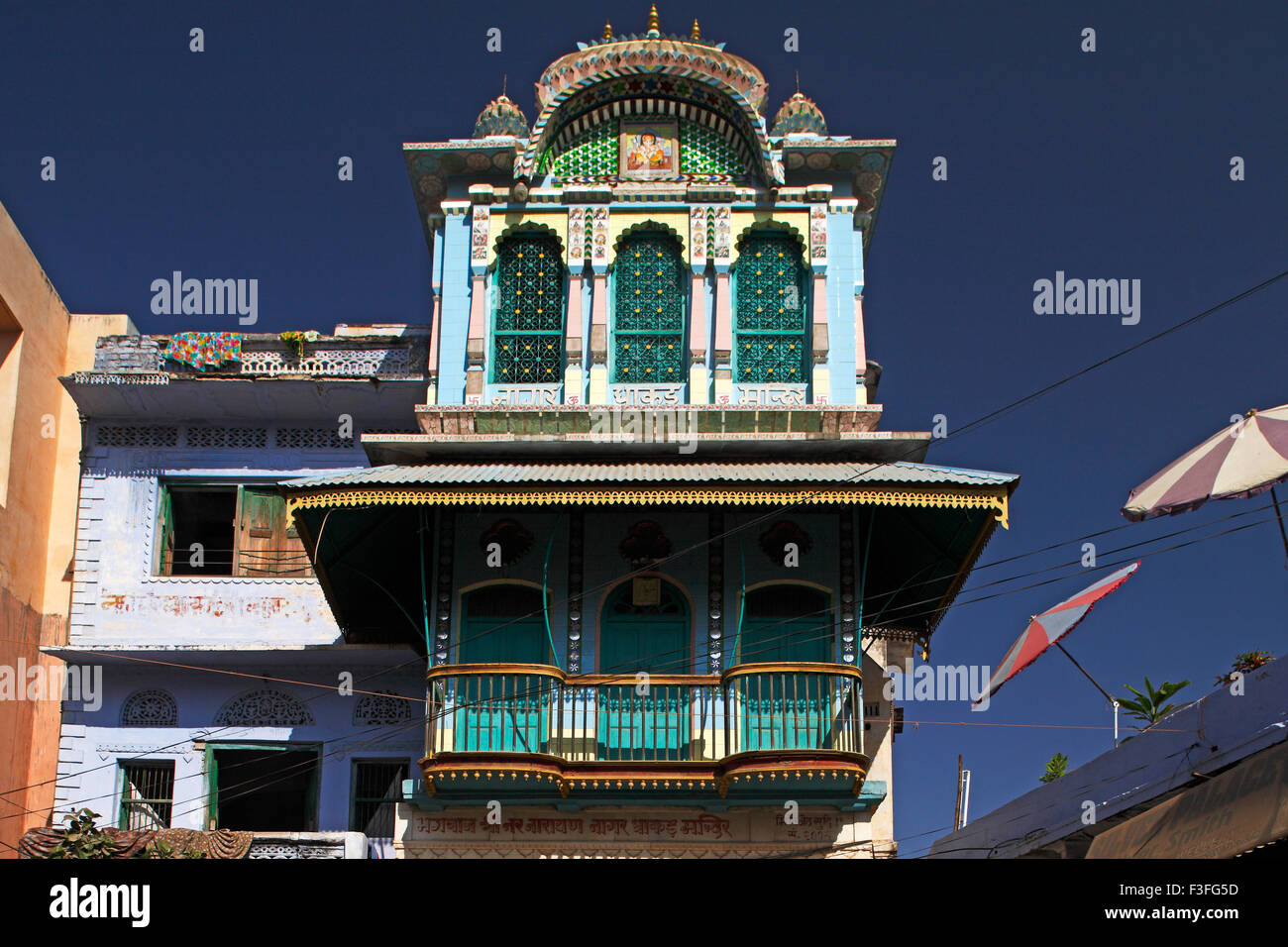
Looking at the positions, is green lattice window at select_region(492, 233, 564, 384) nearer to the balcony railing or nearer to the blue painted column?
the blue painted column

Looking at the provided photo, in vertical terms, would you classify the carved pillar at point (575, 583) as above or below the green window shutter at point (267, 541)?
below

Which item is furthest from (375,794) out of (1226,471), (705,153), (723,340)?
(1226,471)

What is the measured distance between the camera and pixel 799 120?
21.0 m

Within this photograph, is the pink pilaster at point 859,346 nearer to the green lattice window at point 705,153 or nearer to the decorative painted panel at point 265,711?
the green lattice window at point 705,153

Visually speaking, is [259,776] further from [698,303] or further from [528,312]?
[698,303]

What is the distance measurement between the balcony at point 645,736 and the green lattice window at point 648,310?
406 centimetres

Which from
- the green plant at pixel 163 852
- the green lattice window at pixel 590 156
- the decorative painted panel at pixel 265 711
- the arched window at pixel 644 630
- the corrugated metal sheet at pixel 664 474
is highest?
the green lattice window at pixel 590 156

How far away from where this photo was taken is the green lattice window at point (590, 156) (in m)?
21.4

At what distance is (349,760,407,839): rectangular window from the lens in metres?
20.0

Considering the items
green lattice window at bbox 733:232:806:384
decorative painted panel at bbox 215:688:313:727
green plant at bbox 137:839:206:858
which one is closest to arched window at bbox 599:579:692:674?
green lattice window at bbox 733:232:806:384

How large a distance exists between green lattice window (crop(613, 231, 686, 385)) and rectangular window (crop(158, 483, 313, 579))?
4789mm

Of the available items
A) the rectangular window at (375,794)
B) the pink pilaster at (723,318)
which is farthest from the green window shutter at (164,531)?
the pink pilaster at (723,318)
